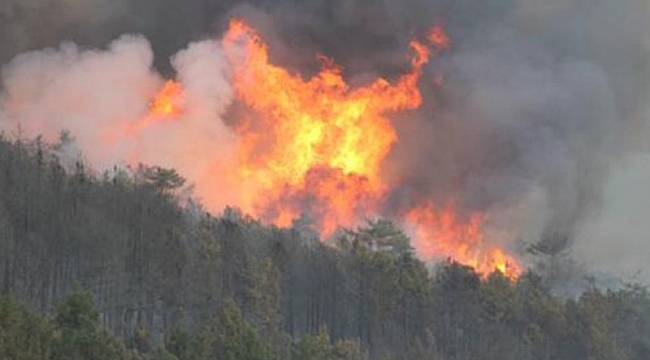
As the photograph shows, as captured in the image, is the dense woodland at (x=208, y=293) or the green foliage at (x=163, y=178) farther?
the green foliage at (x=163, y=178)

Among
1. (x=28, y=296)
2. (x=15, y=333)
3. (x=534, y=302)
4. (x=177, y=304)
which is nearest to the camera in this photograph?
(x=15, y=333)

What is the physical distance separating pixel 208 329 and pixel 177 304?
868cm

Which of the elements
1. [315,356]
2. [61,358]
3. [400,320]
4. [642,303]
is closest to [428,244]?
[642,303]

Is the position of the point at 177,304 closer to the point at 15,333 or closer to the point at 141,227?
the point at 141,227

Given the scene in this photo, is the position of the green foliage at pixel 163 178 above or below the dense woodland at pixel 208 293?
above

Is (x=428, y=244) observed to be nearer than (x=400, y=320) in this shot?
No

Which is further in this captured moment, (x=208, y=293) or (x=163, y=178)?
(x=163, y=178)

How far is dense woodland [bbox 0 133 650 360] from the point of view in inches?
1697

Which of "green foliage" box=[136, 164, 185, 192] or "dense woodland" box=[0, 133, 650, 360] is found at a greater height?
"green foliage" box=[136, 164, 185, 192]

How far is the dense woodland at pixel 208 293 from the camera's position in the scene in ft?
141

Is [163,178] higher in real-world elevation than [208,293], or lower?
higher

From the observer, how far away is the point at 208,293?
57.1 m

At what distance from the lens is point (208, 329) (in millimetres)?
47469

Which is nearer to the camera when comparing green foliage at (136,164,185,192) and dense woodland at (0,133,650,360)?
dense woodland at (0,133,650,360)
